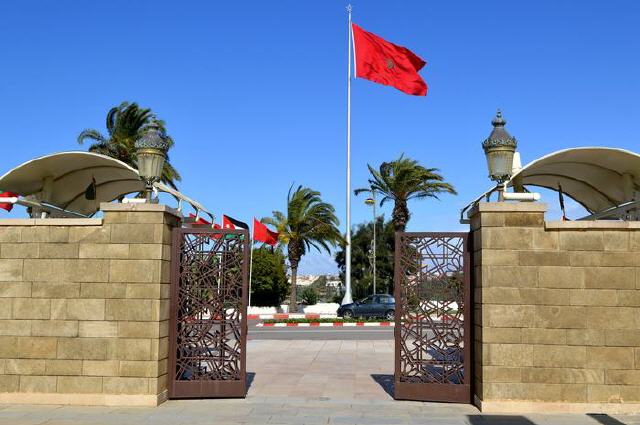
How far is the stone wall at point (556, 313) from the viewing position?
8.38 metres

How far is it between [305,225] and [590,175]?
24568 millimetres

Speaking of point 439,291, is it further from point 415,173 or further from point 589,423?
point 415,173

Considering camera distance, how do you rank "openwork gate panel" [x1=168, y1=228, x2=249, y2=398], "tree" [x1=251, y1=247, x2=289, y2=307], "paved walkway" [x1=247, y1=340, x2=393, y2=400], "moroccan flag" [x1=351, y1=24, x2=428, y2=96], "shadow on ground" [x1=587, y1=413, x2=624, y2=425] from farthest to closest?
"tree" [x1=251, y1=247, x2=289, y2=307], "moroccan flag" [x1=351, y1=24, x2=428, y2=96], "paved walkway" [x1=247, y1=340, x2=393, y2=400], "openwork gate panel" [x1=168, y1=228, x2=249, y2=398], "shadow on ground" [x1=587, y1=413, x2=624, y2=425]

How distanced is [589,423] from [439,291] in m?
2.68

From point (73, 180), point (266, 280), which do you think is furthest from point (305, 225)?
point (73, 180)

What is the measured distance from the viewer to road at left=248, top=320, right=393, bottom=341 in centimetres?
2023

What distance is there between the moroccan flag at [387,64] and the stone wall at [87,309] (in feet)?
45.4

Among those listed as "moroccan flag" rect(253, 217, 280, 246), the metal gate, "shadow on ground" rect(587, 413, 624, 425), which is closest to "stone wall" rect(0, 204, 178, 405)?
the metal gate

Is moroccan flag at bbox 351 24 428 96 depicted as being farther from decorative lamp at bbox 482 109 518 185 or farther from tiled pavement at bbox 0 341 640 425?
tiled pavement at bbox 0 341 640 425

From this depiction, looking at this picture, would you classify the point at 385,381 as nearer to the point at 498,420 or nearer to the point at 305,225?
the point at 498,420

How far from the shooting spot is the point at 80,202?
12.5 m

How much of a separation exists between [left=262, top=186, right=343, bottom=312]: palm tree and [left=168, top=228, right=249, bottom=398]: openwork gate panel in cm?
2480

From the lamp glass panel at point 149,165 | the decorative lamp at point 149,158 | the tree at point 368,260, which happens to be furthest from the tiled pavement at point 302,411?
the tree at point 368,260

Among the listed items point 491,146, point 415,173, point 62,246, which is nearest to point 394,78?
point 415,173
